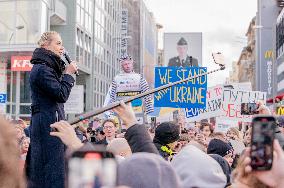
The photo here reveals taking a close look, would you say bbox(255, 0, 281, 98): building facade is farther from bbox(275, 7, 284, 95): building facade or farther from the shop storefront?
the shop storefront

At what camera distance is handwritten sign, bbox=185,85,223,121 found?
15148mm

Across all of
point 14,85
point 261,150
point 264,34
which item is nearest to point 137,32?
point 264,34

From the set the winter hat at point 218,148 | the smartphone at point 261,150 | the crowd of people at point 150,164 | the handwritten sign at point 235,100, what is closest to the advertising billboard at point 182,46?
the handwritten sign at point 235,100

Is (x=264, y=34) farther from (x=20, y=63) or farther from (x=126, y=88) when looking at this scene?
(x=126, y=88)

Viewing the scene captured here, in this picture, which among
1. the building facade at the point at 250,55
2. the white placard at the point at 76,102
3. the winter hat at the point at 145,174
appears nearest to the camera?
the winter hat at the point at 145,174

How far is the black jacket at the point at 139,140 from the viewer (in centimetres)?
287

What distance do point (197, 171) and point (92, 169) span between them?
1.42m

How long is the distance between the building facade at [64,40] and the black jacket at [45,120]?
1012 cm

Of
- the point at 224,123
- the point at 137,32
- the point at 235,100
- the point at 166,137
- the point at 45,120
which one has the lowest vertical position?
the point at 224,123

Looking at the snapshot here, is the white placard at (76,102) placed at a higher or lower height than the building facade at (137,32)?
lower

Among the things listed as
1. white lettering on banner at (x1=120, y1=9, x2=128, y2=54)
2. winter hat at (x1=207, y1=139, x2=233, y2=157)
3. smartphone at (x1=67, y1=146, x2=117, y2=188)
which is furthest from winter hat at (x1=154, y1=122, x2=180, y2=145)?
white lettering on banner at (x1=120, y1=9, x2=128, y2=54)

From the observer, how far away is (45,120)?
420 cm

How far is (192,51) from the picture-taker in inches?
1556

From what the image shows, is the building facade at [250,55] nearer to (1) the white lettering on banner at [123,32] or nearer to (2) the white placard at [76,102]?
(1) the white lettering on banner at [123,32]
